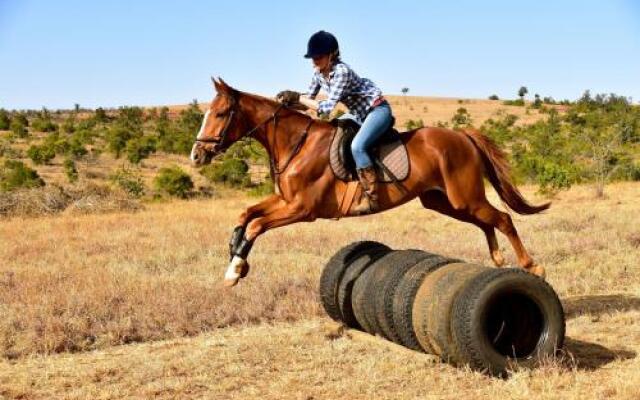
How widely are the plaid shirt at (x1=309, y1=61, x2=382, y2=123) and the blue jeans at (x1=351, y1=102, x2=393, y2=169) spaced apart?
153 mm

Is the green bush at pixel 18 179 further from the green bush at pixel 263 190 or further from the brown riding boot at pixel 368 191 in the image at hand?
the brown riding boot at pixel 368 191

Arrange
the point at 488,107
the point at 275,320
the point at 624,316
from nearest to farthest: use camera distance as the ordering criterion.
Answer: the point at 624,316, the point at 275,320, the point at 488,107

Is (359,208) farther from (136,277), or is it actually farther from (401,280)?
(136,277)

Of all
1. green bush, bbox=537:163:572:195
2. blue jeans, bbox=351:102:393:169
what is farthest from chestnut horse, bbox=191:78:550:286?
green bush, bbox=537:163:572:195

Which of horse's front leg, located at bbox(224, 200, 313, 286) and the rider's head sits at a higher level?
the rider's head

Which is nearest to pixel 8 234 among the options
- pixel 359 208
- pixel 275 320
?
pixel 275 320

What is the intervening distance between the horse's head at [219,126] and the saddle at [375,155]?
3.60 feet

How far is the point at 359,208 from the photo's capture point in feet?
26.4

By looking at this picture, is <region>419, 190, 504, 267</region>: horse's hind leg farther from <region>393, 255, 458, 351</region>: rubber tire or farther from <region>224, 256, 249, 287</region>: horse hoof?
<region>224, 256, 249, 287</region>: horse hoof

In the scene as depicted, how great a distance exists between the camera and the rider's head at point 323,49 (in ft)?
25.7

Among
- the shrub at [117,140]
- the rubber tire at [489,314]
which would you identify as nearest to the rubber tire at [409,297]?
the rubber tire at [489,314]

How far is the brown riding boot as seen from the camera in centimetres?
795

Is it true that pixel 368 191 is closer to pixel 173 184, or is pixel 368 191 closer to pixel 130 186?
pixel 130 186

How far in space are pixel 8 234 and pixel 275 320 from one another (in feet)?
33.0
